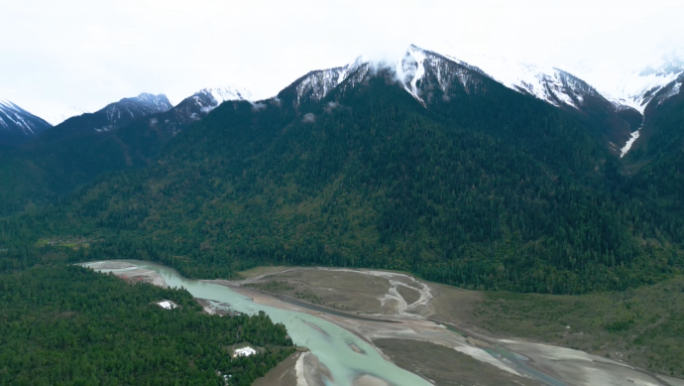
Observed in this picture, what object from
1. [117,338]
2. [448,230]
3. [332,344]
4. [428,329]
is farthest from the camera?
[448,230]

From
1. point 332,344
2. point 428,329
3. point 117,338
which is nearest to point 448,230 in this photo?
point 428,329

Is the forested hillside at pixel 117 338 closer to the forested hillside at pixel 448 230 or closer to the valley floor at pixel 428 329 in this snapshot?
the valley floor at pixel 428 329

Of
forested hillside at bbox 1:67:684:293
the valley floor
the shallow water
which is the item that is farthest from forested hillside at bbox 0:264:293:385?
forested hillside at bbox 1:67:684:293

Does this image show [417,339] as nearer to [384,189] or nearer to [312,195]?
[384,189]

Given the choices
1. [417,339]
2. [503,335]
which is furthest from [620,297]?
[417,339]

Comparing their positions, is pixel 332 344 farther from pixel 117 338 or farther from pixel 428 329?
pixel 117 338

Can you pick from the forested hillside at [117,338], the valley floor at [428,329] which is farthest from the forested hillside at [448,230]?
the forested hillside at [117,338]
